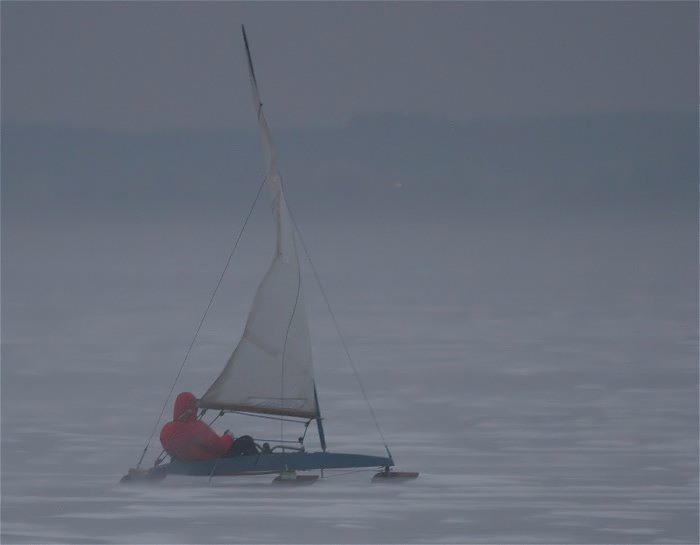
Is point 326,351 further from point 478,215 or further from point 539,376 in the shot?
point 478,215

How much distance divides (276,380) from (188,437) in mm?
918

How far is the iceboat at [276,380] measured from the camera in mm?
16281

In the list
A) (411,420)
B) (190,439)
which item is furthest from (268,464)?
(411,420)

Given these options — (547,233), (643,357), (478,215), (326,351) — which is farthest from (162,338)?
(478,215)

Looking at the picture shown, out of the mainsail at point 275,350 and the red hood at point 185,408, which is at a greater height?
the mainsail at point 275,350

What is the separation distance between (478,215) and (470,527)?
150m

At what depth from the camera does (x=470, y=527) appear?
14.6 m

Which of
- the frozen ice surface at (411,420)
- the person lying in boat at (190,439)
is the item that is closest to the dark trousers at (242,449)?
the person lying in boat at (190,439)

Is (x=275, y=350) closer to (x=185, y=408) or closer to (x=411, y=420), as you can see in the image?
(x=185, y=408)

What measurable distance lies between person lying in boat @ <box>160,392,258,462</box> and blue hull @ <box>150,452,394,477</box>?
69 mm

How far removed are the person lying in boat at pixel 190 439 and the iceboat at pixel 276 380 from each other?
0.23ft

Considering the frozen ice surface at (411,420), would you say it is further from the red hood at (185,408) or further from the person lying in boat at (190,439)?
the red hood at (185,408)

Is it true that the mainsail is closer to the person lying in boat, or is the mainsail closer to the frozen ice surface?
the person lying in boat

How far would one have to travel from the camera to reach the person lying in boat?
53.4ft
